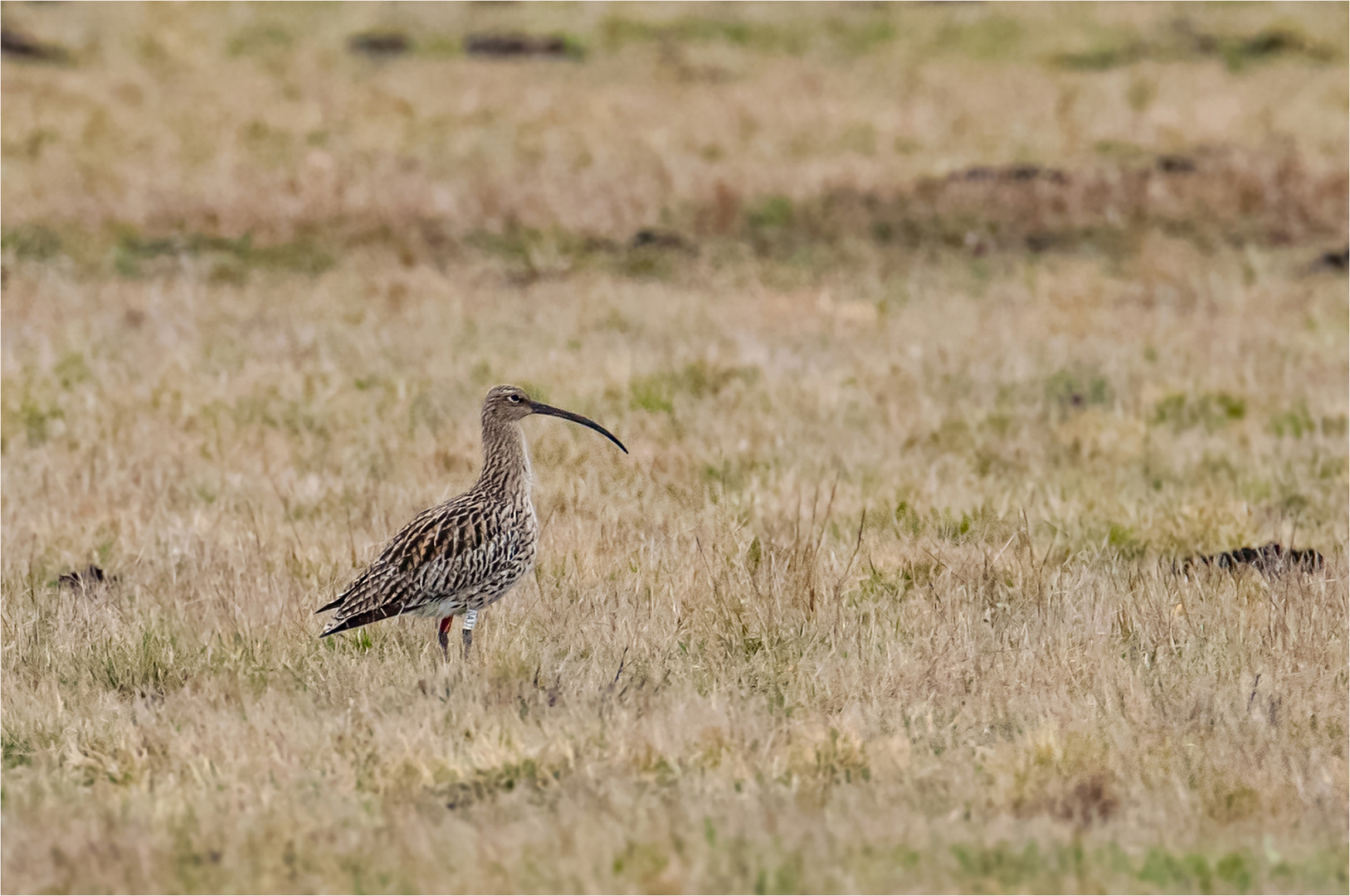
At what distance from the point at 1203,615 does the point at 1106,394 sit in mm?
6202

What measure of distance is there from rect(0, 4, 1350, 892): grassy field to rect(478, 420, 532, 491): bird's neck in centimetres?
64

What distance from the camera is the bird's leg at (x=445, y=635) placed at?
6930 mm

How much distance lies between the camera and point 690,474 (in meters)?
10.6

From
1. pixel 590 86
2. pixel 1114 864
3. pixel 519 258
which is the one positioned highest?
pixel 590 86

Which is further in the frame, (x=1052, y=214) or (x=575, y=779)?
(x=1052, y=214)

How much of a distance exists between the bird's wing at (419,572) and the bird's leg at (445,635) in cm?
24

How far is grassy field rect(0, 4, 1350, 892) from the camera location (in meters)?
5.38

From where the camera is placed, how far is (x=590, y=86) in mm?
29000

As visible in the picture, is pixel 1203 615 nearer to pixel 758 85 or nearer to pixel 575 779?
pixel 575 779

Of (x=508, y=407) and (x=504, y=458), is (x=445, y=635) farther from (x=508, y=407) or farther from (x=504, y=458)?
(x=508, y=407)

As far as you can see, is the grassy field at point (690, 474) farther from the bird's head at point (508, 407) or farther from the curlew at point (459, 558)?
the bird's head at point (508, 407)

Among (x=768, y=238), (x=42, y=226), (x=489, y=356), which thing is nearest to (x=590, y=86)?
(x=768, y=238)

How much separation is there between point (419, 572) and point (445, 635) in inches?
14.3

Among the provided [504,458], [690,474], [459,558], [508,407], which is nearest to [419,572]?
[459,558]
